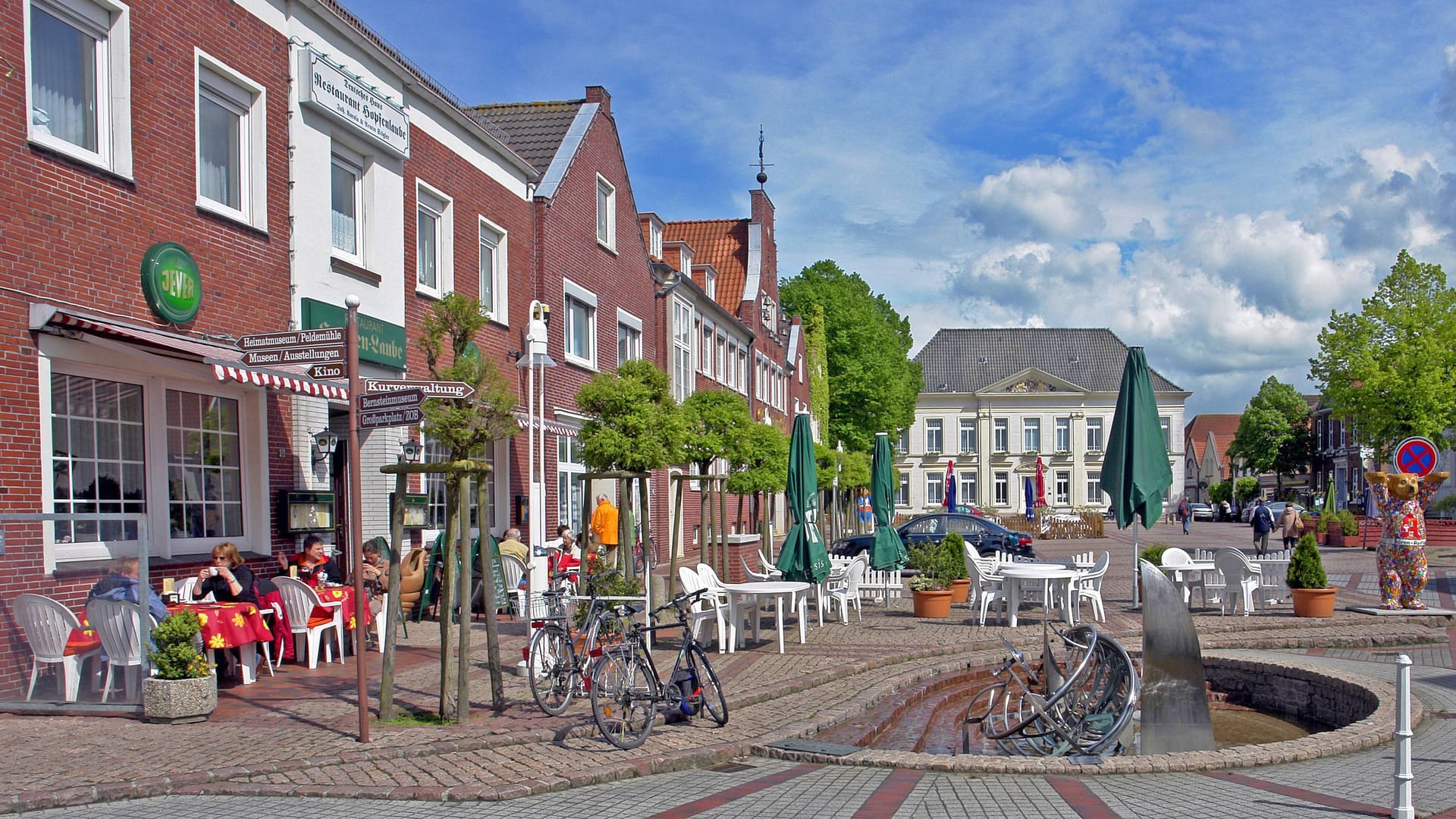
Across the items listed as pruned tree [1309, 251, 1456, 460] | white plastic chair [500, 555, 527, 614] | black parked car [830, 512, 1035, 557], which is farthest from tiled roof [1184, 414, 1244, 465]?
white plastic chair [500, 555, 527, 614]

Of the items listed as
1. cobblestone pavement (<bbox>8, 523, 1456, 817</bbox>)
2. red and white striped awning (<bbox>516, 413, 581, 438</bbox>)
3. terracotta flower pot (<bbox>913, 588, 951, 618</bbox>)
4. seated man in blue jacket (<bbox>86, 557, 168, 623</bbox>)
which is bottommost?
terracotta flower pot (<bbox>913, 588, 951, 618</bbox>)

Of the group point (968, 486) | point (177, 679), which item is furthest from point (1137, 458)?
point (968, 486)

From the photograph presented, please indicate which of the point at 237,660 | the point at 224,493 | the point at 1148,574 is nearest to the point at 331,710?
the point at 237,660

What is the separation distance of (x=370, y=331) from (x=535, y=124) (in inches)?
374

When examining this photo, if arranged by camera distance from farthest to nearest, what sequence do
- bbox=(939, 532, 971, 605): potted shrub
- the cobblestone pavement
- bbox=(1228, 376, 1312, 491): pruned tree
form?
1. bbox=(1228, 376, 1312, 491): pruned tree
2. bbox=(939, 532, 971, 605): potted shrub
3. the cobblestone pavement

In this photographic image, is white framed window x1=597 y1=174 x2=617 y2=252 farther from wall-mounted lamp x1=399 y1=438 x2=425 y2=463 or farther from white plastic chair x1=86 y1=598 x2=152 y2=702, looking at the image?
white plastic chair x1=86 y1=598 x2=152 y2=702

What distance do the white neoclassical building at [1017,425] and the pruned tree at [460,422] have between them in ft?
237

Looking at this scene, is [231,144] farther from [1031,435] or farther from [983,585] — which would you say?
[1031,435]

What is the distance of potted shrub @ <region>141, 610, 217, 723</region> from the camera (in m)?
8.30

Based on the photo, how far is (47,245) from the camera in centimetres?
941

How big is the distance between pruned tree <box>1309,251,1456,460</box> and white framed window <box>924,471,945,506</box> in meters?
40.9

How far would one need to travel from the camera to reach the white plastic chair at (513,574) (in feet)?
48.9

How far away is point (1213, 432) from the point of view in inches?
5084

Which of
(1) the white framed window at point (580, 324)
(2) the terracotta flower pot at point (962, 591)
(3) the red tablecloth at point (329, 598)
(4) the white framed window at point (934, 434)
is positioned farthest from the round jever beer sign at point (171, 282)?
(4) the white framed window at point (934, 434)
